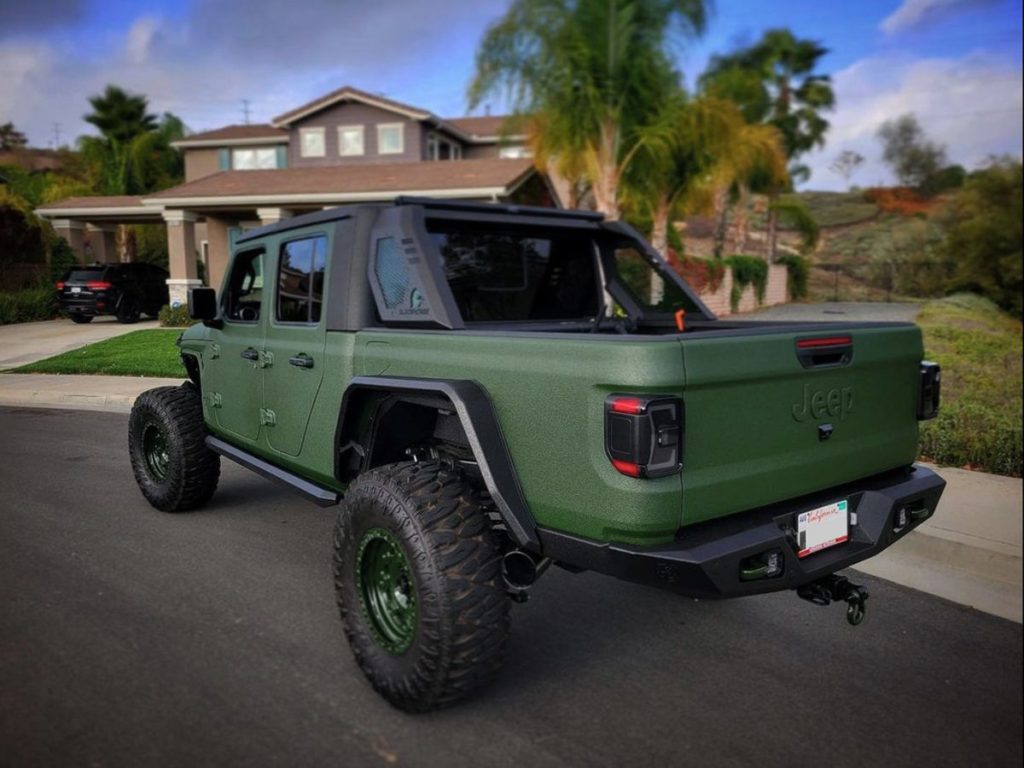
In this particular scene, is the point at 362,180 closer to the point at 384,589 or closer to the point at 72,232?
the point at 72,232

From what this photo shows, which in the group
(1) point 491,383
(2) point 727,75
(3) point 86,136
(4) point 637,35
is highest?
(3) point 86,136

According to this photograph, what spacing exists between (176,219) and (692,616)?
74.0ft

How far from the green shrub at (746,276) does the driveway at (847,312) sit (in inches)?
23.8

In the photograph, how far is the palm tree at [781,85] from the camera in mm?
2961

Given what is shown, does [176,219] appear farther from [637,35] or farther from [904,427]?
[904,427]

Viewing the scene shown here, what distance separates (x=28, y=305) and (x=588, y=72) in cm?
1329

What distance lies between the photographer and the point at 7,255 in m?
16.4

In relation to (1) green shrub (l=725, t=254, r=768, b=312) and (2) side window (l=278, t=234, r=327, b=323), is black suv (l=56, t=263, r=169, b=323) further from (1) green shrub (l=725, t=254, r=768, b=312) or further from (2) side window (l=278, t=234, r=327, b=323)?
(1) green shrub (l=725, t=254, r=768, b=312)

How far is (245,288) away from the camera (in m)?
4.84

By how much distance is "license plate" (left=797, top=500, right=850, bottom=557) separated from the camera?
2.89m

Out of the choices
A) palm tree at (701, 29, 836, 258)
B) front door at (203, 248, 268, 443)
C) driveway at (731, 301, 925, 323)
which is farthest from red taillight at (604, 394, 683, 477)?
driveway at (731, 301, 925, 323)

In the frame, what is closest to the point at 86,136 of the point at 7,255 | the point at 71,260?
the point at 71,260

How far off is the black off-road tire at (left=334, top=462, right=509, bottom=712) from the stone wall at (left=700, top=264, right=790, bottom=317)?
65.0 ft

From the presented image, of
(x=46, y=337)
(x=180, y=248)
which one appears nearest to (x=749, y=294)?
(x=180, y=248)
